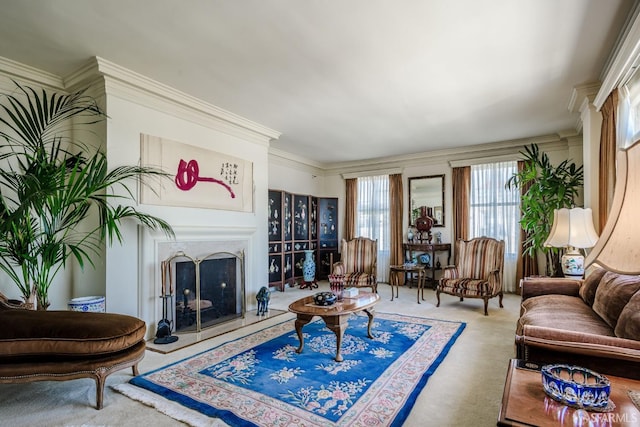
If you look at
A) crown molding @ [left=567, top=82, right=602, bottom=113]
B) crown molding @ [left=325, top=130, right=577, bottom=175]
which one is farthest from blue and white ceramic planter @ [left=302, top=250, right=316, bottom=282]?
crown molding @ [left=567, top=82, right=602, bottom=113]

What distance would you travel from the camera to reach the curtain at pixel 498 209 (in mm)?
5719

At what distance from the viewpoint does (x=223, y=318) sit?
161 inches

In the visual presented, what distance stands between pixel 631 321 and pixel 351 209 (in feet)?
19.3

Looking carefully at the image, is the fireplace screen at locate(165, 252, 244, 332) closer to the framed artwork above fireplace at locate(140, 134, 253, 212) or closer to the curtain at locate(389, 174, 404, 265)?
the framed artwork above fireplace at locate(140, 134, 253, 212)

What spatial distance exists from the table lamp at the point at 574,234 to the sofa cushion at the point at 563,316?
0.57 m

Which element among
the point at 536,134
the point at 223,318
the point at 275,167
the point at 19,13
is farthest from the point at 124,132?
the point at 536,134

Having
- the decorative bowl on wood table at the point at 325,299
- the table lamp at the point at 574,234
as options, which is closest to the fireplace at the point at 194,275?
the decorative bowl on wood table at the point at 325,299

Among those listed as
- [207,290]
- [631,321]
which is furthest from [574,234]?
[207,290]

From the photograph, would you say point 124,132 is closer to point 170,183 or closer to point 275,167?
point 170,183

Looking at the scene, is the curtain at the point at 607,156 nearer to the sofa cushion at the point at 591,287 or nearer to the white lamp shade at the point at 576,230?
the white lamp shade at the point at 576,230

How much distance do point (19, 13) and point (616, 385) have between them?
Answer: 161 inches

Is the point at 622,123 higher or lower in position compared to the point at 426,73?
lower

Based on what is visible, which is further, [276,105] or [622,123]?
[276,105]

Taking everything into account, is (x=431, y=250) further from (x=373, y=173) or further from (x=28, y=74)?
(x=28, y=74)
